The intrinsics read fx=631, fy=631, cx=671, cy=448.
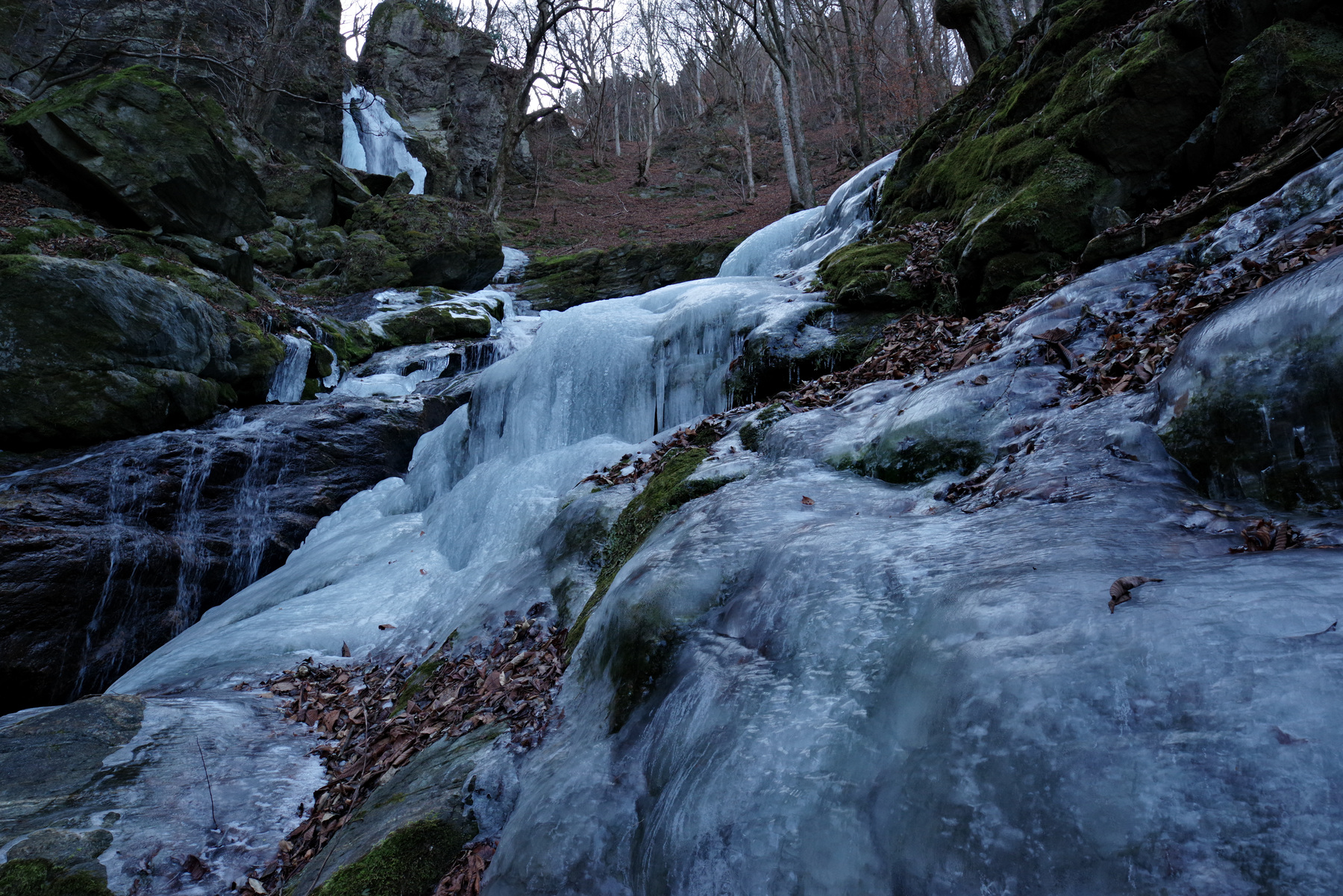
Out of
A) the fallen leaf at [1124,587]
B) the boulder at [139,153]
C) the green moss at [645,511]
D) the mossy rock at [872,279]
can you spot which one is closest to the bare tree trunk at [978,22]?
the mossy rock at [872,279]

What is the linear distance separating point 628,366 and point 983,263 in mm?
4886

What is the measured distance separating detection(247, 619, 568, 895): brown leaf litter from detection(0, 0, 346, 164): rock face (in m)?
17.0

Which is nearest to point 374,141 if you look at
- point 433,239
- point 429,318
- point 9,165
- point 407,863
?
point 433,239

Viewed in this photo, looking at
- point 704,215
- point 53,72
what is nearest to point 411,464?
point 53,72

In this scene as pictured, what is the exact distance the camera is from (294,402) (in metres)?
11.3

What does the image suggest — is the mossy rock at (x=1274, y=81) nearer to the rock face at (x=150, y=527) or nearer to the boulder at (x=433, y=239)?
the rock face at (x=150, y=527)

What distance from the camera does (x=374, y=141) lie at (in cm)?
2552

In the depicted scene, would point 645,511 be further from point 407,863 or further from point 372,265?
point 372,265

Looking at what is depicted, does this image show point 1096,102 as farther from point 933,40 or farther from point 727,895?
point 933,40

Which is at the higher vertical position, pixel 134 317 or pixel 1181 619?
pixel 134 317

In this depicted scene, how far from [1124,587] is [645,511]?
325 cm

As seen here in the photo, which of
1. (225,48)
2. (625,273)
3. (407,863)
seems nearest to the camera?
(407,863)

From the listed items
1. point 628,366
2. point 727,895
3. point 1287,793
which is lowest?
point 727,895

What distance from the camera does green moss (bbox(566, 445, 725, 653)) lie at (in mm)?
4141
